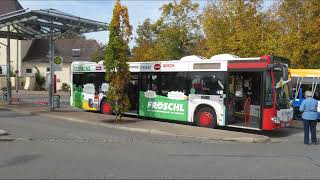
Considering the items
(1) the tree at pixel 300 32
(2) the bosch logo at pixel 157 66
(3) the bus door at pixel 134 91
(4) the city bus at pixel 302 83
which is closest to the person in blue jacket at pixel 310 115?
(2) the bosch logo at pixel 157 66

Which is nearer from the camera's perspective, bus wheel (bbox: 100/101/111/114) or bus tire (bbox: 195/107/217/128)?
bus tire (bbox: 195/107/217/128)

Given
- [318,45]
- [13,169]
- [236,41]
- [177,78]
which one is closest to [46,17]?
[177,78]

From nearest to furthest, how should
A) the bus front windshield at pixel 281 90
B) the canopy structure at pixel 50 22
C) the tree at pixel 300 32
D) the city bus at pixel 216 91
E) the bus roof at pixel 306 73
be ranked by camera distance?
1. the city bus at pixel 216 91
2. the bus front windshield at pixel 281 90
3. the canopy structure at pixel 50 22
4. the bus roof at pixel 306 73
5. the tree at pixel 300 32

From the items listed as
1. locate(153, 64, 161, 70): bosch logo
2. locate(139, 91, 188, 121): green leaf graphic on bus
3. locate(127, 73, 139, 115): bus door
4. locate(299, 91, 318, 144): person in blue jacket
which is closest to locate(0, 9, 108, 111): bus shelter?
locate(127, 73, 139, 115): bus door

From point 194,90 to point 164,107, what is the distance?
1.79 meters

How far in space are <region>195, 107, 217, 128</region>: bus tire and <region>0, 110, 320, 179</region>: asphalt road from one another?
2.73m

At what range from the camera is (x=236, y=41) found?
28.5 meters

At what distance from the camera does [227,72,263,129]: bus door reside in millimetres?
16406

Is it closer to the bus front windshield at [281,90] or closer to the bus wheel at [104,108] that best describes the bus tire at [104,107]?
the bus wheel at [104,108]

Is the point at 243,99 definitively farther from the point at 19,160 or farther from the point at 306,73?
the point at 19,160

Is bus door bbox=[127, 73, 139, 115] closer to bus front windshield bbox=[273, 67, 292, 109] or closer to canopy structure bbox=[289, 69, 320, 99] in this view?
bus front windshield bbox=[273, 67, 292, 109]

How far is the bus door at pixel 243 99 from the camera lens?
16406 mm

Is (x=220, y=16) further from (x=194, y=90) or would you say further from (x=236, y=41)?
(x=194, y=90)

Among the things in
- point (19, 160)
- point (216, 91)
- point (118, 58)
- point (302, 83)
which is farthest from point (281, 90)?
point (19, 160)
